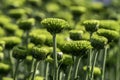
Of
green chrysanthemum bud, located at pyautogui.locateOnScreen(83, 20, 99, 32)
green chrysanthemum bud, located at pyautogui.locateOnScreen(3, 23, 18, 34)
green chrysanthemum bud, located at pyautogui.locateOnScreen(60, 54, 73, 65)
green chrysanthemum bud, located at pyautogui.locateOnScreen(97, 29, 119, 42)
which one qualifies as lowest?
green chrysanthemum bud, located at pyautogui.locateOnScreen(3, 23, 18, 34)

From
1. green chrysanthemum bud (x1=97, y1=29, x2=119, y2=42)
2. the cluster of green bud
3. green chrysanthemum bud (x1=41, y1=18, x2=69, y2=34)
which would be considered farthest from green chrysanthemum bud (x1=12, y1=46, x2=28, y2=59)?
the cluster of green bud

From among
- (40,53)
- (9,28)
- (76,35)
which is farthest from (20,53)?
(9,28)

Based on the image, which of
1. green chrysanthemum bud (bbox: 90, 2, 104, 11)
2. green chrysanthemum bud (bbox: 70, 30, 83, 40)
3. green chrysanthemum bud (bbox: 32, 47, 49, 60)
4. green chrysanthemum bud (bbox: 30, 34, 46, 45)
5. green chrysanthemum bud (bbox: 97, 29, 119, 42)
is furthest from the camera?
green chrysanthemum bud (bbox: 90, 2, 104, 11)

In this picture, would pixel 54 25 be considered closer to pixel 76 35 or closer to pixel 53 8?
pixel 76 35

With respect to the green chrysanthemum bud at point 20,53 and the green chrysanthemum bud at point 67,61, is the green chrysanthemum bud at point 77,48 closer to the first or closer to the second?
the green chrysanthemum bud at point 67,61

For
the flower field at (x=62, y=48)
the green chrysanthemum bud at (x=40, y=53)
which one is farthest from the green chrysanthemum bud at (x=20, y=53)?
the green chrysanthemum bud at (x=40, y=53)

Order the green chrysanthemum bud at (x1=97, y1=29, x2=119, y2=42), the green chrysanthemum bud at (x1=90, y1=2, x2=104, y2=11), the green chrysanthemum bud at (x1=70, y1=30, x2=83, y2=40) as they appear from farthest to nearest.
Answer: the green chrysanthemum bud at (x1=90, y1=2, x2=104, y2=11) → the green chrysanthemum bud at (x1=70, y1=30, x2=83, y2=40) → the green chrysanthemum bud at (x1=97, y1=29, x2=119, y2=42)

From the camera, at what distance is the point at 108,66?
377 cm

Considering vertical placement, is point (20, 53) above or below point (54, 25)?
below

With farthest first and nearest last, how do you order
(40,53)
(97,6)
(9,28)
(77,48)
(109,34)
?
(97,6) < (9,28) < (109,34) < (40,53) < (77,48)

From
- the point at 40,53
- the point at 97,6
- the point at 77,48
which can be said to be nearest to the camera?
the point at 77,48

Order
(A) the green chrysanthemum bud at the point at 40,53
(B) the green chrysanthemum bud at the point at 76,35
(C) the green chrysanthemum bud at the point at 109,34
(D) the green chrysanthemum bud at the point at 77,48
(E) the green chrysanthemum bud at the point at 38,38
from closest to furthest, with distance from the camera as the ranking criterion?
(D) the green chrysanthemum bud at the point at 77,48
(A) the green chrysanthemum bud at the point at 40,53
(C) the green chrysanthemum bud at the point at 109,34
(B) the green chrysanthemum bud at the point at 76,35
(E) the green chrysanthemum bud at the point at 38,38

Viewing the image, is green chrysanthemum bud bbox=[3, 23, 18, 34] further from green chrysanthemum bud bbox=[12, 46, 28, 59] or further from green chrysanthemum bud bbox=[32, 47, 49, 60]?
green chrysanthemum bud bbox=[32, 47, 49, 60]

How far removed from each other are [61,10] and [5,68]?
2423 mm
